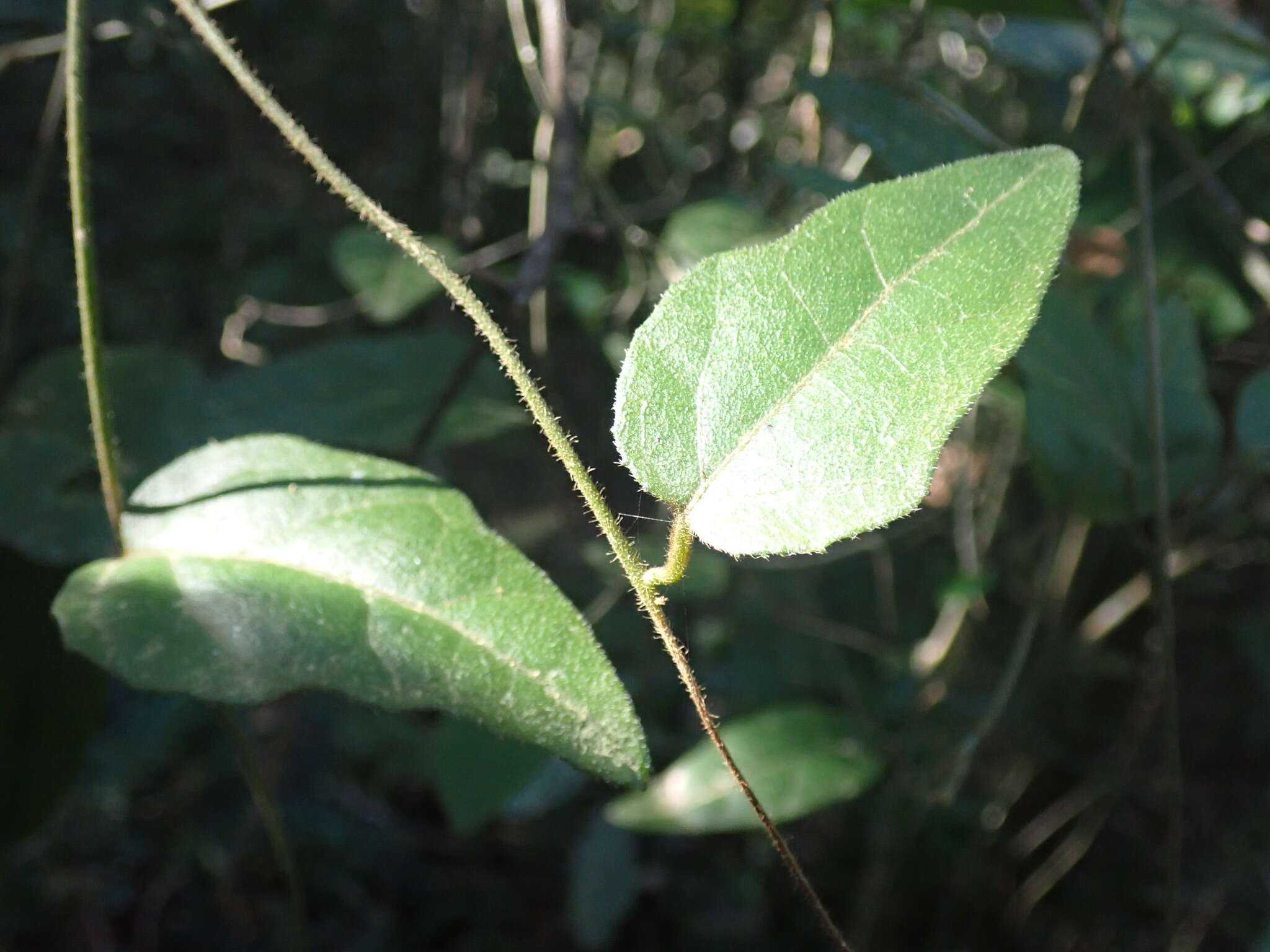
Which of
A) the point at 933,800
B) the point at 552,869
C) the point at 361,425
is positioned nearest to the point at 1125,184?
the point at 933,800

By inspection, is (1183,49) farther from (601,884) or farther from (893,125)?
(601,884)

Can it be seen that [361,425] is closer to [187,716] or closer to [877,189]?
[877,189]

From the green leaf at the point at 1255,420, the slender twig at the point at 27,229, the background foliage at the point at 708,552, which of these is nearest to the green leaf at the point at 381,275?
the background foliage at the point at 708,552

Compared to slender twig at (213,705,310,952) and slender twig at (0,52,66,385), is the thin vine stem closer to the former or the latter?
slender twig at (213,705,310,952)

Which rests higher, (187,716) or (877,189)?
(877,189)

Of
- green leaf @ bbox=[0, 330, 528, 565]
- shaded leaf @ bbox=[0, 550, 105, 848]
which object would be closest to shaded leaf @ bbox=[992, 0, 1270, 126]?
green leaf @ bbox=[0, 330, 528, 565]

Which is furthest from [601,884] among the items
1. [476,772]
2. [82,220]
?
[82,220]
